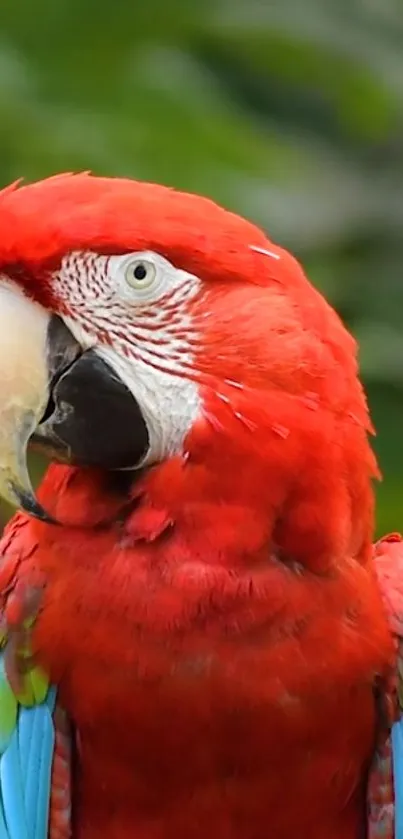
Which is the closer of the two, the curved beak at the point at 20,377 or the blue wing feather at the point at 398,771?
the curved beak at the point at 20,377

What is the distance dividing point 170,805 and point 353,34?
100cm

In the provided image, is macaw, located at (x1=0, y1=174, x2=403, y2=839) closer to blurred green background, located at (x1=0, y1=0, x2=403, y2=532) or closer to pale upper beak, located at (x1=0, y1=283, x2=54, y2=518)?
pale upper beak, located at (x1=0, y1=283, x2=54, y2=518)

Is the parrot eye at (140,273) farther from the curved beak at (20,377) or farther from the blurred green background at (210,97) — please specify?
the blurred green background at (210,97)

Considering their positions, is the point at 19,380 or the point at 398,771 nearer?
the point at 19,380

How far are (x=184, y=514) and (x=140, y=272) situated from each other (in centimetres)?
19

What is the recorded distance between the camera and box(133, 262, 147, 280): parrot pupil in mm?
1161

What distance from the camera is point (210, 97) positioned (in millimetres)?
1654

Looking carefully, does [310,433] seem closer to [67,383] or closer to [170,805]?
[67,383]

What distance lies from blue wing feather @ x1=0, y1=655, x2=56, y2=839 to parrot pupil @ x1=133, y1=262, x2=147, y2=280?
0.39m

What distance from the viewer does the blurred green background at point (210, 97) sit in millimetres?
1604

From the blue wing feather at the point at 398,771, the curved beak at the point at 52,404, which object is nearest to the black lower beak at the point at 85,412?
the curved beak at the point at 52,404

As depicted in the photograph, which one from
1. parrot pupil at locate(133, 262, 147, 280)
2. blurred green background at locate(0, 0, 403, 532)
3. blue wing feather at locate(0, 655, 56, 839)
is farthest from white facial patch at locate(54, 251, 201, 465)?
blurred green background at locate(0, 0, 403, 532)

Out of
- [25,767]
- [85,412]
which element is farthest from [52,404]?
[25,767]

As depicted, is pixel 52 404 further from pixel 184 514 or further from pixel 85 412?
pixel 184 514
